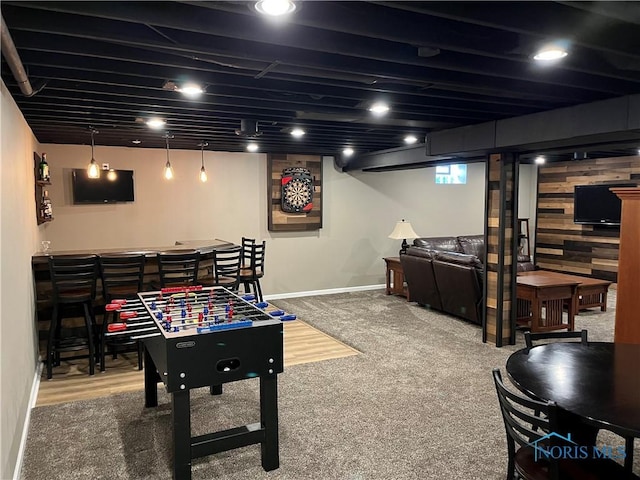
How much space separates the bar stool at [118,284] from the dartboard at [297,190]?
3.46 meters

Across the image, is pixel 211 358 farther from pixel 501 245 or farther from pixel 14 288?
pixel 501 245

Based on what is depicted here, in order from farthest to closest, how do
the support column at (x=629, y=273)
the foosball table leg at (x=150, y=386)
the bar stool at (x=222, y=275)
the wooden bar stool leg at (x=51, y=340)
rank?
the bar stool at (x=222, y=275), the wooden bar stool leg at (x=51, y=340), the support column at (x=629, y=273), the foosball table leg at (x=150, y=386)

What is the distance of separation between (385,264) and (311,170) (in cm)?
230

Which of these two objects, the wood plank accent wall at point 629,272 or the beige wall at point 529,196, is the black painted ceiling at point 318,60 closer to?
the wood plank accent wall at point 629,272

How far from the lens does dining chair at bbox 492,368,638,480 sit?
1901 mm

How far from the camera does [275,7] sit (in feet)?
6.30

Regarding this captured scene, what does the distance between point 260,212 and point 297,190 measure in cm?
73

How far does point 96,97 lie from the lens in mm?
3676

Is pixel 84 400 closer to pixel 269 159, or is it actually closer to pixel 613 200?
pixel 269 159

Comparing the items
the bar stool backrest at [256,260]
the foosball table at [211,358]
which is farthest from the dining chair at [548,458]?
the bar stool backrest at [256,260]

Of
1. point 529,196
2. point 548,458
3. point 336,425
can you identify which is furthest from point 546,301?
point 529,196

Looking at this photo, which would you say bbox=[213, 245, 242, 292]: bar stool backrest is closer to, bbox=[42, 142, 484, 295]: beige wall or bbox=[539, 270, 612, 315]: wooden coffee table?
bbox=[42, 142, 484, 295]: beige wall

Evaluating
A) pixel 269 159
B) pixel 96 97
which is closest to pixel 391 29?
pixel 96 97

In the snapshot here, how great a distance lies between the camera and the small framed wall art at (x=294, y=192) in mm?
7832
